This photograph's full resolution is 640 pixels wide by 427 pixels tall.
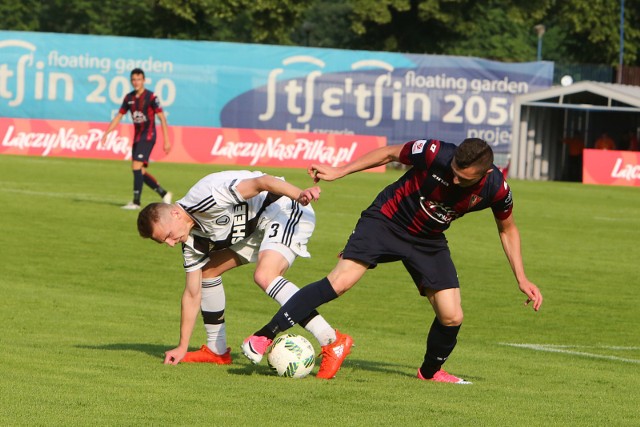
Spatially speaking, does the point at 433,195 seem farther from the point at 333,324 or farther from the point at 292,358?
the point at 333,324

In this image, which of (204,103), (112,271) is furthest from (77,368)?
(204,103)

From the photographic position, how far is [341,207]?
2673 centimetres

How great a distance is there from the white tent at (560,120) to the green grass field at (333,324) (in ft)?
56.5

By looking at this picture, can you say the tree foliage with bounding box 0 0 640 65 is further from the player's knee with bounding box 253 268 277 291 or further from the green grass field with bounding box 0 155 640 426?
the player's knee with bounding box 253 268 277 291

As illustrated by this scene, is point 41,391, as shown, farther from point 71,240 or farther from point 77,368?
point 71,240

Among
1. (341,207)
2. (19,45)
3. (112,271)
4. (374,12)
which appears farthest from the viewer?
(374,12)

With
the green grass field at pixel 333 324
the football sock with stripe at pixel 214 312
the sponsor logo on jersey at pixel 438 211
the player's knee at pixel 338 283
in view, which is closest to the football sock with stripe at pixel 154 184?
the green grass field at pixel 333 324

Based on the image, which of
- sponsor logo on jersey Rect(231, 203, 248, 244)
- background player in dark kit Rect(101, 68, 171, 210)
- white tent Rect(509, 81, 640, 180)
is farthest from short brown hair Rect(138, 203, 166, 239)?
white tent Rect(509, 81, 640, 180)

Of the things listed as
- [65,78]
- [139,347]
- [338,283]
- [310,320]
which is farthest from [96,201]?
[65,78]

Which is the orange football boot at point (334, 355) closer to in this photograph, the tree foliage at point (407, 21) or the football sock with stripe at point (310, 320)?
the football sock with stripe at point (310, 320)

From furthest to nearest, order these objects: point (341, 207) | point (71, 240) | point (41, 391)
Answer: point (341, 207), point (71, 240), point (41, 391)

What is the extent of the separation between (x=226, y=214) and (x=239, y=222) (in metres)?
0.18

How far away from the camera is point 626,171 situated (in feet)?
137

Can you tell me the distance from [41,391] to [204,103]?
37.7 metres
